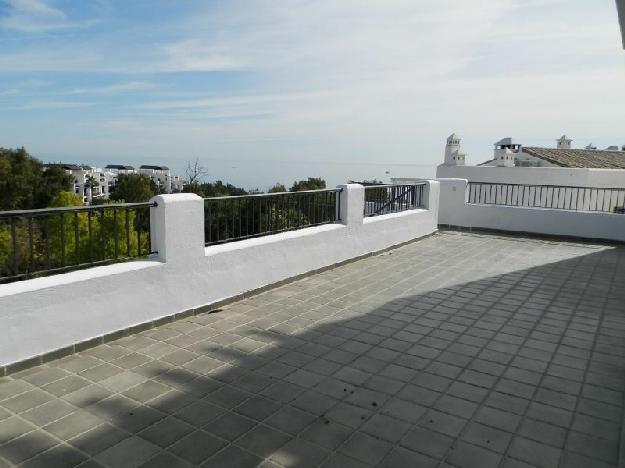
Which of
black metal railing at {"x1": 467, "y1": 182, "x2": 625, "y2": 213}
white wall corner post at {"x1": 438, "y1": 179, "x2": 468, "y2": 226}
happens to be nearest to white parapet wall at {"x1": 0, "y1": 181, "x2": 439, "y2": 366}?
white wall corner post at {"x1": 438, "y1": 179, "x2": 468, "y2": 226}

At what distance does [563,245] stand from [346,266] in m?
5.73

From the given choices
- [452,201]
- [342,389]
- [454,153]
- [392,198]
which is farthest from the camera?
[454,153]

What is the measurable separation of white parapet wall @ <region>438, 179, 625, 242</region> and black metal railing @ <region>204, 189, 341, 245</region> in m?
5.59

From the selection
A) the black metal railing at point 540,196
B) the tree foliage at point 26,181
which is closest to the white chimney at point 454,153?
the black metal railing at point 540,196

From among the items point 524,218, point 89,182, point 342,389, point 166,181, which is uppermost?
point 524,218

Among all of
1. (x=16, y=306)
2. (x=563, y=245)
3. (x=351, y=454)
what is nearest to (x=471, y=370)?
(x=351, y=454)

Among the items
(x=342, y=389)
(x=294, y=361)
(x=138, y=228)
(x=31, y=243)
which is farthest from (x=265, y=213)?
(x=342, y=389)

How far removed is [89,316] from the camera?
4.39 meters

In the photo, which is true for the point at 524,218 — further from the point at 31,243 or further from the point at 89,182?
the point at 89,182

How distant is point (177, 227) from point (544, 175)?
20861 millimetres

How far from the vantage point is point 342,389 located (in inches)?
147

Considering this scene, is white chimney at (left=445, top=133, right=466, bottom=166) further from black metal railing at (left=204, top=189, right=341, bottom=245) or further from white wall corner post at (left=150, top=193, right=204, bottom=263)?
white wall corner post at (left=150, top=193, right=204, bottom=263)

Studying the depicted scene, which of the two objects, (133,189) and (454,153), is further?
(133,189)

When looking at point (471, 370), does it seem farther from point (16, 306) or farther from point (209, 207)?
point (16, 306)
